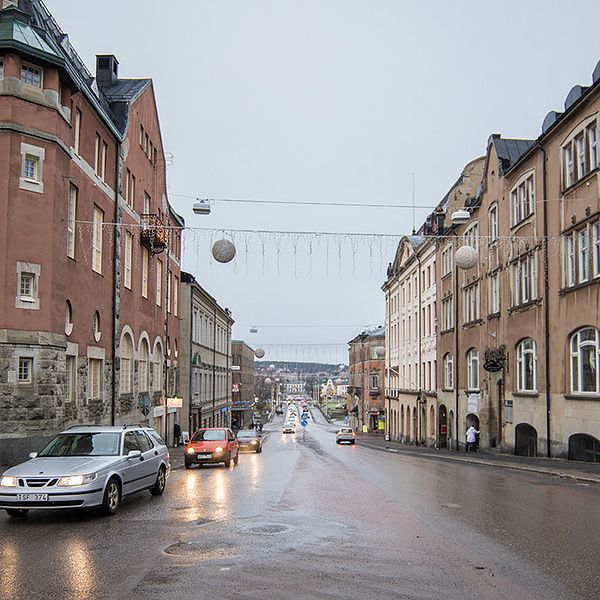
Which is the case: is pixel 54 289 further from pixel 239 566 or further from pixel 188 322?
pixel 188 322

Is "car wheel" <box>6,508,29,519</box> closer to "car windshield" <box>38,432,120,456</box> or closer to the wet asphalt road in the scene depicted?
the wet asphalt road

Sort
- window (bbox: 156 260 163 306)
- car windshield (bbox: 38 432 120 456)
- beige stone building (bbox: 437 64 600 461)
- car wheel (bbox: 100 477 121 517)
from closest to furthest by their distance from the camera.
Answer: car wheel (bbox: 100 477 121 517), car windshield (bbox: 38 432 120 456), beige stone building (bbox: 437 64 600 461), window (bbox: 156 260 163 306)

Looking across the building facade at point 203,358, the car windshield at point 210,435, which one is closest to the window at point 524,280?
the car windshield at point 210,435

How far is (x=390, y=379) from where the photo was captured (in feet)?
222

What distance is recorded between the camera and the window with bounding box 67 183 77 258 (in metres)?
22.6

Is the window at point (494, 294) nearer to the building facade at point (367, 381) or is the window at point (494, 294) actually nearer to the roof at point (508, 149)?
the roof at point (508, 149)

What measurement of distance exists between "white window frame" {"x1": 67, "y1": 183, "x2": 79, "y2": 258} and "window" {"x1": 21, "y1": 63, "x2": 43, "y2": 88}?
3.38m

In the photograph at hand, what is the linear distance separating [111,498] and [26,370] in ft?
29.2

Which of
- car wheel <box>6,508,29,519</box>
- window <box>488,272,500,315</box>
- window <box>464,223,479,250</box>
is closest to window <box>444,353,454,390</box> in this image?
window <box>464,223,479,250</box>

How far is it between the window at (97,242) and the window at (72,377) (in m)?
3.82

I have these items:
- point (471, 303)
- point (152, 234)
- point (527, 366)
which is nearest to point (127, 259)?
point (152, 234)

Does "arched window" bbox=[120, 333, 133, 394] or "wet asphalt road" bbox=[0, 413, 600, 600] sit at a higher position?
"arched window" bbox=[120, 333, 133, 394]

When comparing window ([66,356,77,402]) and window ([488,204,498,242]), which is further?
window ([488,204,498,242])

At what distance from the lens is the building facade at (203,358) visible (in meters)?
49.1
